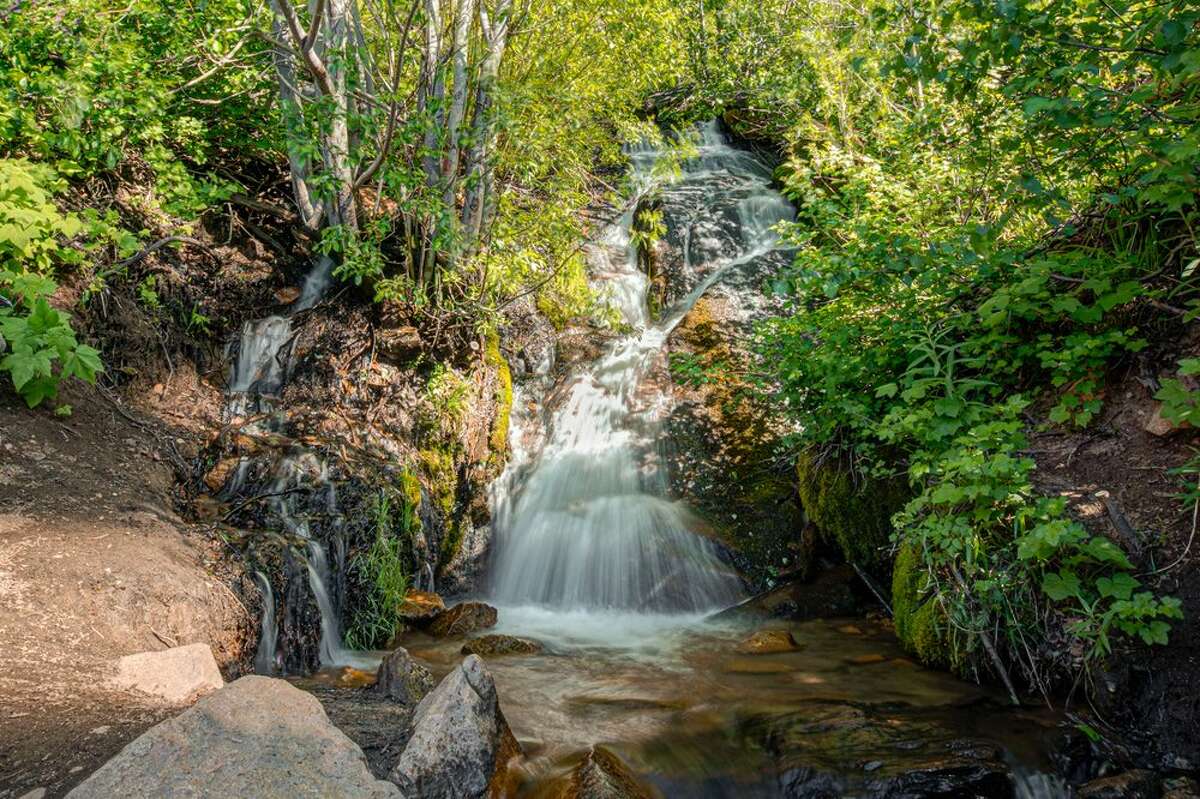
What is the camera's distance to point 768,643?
5559 mm

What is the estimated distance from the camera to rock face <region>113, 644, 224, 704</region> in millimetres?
2980

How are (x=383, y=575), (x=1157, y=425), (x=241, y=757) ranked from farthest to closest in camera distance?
(x=383, y=575), (x=1157, y=425), (x=241, y=757)

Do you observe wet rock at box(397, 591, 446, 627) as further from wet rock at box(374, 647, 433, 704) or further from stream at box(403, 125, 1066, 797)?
wet rock at box(374, 647, 433, 704)

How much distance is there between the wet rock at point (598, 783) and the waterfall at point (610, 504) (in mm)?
3152

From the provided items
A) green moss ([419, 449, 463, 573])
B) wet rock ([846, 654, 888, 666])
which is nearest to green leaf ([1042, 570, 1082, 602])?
wet rock ([846, 654, 888, 666])

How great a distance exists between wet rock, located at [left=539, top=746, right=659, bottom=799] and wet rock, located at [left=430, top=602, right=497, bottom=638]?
2.57 meters

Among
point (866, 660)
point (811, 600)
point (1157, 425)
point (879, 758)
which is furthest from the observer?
point (811, 600)

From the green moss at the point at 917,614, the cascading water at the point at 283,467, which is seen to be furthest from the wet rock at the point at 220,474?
the green moss at the point at 917,614

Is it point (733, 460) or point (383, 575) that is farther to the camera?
point (733, 460)

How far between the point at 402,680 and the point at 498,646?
1.79m

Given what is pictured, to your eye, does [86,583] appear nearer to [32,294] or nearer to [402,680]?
[402,680]

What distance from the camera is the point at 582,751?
393 centimetres

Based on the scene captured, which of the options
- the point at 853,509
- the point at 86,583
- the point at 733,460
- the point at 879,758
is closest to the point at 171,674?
the point at 86,583

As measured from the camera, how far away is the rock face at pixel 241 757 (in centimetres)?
207
